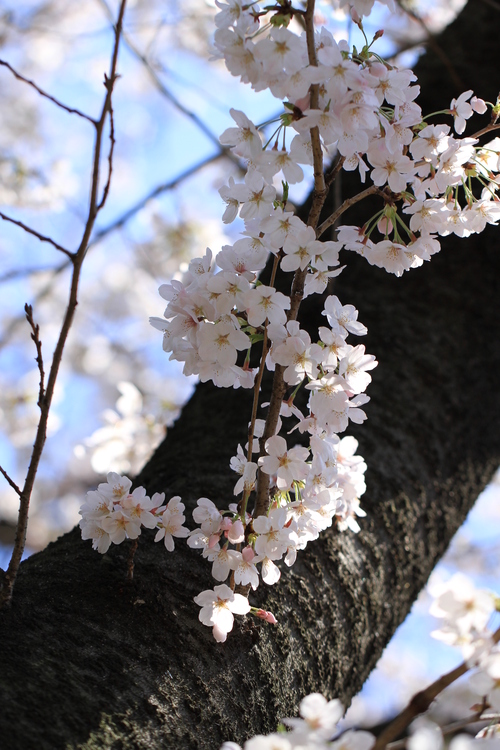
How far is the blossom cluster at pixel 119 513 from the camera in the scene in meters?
0.82

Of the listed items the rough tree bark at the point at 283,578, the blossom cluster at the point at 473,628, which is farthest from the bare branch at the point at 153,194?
the blossom cluster at the point at 473,628

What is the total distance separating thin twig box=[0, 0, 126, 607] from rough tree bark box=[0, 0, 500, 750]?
85 millimetres

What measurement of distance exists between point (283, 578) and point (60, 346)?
52 cm

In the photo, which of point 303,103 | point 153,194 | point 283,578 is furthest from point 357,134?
point 153,194

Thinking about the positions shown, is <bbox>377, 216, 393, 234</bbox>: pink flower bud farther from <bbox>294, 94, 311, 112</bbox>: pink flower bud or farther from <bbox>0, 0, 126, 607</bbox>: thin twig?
<bbox>0, 0, 126, 607</bbox>: thin twig

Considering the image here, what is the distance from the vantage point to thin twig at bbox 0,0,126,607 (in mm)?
720

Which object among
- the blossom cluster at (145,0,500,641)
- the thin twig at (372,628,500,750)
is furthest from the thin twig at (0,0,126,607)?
the thin twig at (372,628,500,750)

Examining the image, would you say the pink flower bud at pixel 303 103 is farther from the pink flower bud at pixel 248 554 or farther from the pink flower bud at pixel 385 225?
the pink flower bud at pixel 248 554

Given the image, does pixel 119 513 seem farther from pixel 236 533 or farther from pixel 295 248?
pixel 295 248

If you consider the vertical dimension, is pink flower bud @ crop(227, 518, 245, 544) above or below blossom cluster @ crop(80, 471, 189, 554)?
below

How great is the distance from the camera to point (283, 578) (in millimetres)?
972

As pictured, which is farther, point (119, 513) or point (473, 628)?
point (119, 513)

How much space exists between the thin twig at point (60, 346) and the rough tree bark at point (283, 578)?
0.09 m

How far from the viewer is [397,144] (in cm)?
74
